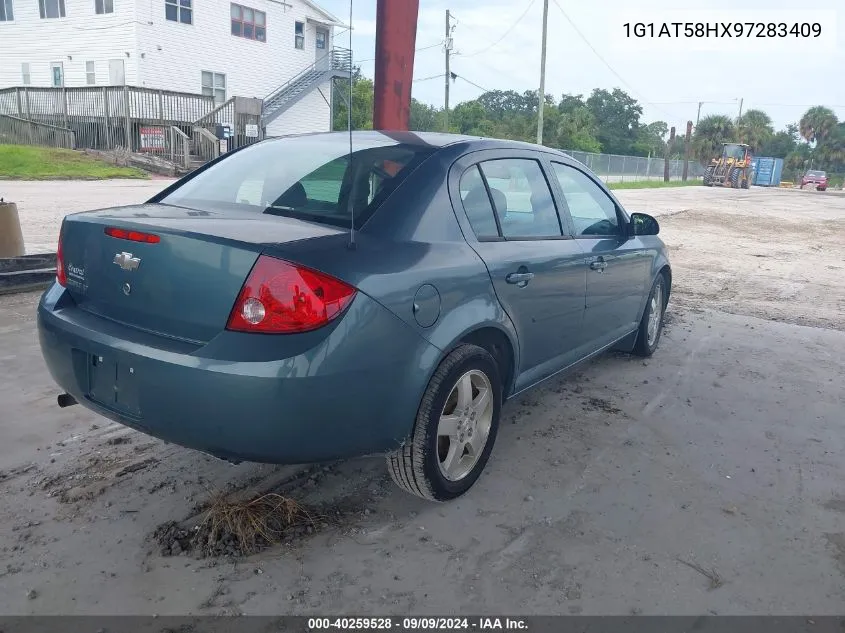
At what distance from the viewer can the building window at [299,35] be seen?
109ft

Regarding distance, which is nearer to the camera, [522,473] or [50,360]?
[50,360]

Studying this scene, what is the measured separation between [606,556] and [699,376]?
275 cm

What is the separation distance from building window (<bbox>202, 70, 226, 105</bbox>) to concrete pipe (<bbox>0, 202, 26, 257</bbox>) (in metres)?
24.0

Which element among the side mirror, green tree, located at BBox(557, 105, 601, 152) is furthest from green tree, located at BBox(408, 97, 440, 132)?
the side mirror

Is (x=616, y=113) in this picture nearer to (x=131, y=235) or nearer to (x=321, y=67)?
(x=321, y=67)

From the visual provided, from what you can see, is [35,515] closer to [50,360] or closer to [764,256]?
[50,360]

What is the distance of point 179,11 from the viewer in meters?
27.5

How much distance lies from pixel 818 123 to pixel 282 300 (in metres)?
90.5

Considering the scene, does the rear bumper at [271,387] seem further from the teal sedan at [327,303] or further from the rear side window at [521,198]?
the rear side window at [521,198]

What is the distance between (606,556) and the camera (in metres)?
2.76

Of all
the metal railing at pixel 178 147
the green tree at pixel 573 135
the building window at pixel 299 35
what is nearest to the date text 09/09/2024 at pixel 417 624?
the metal railing at pixel 178 147

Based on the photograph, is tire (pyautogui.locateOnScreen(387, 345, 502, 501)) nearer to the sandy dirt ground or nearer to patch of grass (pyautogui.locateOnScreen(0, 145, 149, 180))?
the sandy dirt ground

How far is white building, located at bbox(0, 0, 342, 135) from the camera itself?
1050 inches

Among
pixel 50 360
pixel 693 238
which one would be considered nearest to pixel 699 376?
pixel 50 360
